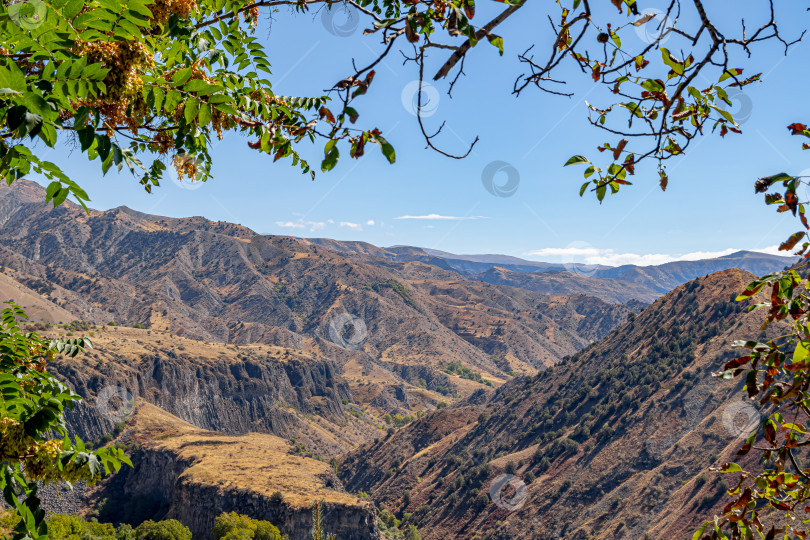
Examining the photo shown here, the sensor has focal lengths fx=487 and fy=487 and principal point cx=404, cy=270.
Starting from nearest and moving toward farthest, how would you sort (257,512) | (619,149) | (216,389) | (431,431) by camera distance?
(619,149) → (257,512) → (431,431) → (216,389)

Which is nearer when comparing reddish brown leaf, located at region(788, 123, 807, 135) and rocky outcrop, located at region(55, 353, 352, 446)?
reddish brown leaf, located at region(788, 123, 807, 135)

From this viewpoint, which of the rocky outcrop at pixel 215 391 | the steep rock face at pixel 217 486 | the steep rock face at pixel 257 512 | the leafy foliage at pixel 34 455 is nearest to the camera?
the leafy foliage at pixel 34 455

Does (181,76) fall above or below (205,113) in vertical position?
above

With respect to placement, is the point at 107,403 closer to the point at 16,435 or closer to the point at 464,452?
the point at 464,452

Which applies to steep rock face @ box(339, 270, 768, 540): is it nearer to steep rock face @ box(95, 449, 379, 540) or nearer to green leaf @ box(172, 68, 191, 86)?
steep rock face @ box(95, 449, 379, 540)

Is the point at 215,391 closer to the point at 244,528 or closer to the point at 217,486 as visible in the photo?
the point at 217,486

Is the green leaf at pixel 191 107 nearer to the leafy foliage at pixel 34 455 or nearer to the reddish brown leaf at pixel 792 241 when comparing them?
the leafy foliage at pixel 34 455

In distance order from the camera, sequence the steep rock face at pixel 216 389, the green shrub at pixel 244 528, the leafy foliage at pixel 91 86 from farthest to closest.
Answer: the steep rock face at pixel 216 389, the green shrub at pixel 244 528, the leafy foliage at pixel 91 86

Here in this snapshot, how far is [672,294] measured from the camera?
75.9 metres

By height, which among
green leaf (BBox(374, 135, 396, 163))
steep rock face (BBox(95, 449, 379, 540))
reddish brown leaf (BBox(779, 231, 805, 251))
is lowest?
steep rock face (BBox(95, 449, 379, 540))

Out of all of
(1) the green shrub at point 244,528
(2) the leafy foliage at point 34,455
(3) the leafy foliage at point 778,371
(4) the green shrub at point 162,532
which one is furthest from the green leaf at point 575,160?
(4) the green shrub at point 162,532

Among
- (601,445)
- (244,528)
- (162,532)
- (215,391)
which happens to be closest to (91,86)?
(244,528)

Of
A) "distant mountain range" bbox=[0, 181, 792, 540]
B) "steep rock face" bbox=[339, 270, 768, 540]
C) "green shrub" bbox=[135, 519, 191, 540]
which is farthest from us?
"distant mountain range" bbox=[0, 181, 792, 540]

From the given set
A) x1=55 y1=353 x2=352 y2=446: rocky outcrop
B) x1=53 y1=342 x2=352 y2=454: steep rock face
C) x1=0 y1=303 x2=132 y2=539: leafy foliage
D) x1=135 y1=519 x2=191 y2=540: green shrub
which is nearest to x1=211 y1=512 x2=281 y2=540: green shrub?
x1=135 y1=519 x2=191 y2=540: green shrub
